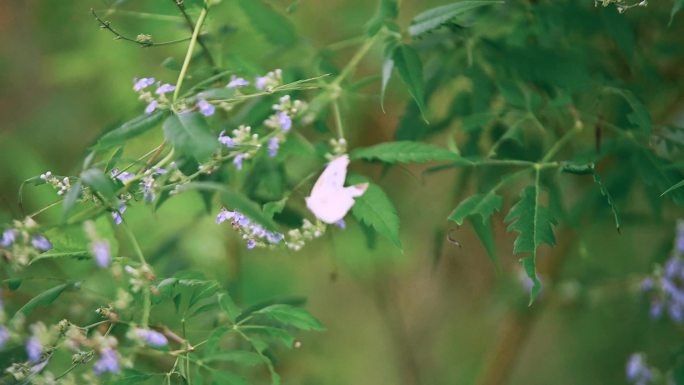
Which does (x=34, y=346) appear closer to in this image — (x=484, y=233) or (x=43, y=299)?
(x=43, y=299)

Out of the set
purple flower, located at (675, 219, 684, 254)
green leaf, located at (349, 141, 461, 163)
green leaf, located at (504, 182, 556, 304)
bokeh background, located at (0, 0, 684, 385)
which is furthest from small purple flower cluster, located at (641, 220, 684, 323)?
green leaf, located at (349, 141, 461, 163)

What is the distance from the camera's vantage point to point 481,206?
1.26m

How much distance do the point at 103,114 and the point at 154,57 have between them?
15.3 inches

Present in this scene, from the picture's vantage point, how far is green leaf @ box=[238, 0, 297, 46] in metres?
1.55

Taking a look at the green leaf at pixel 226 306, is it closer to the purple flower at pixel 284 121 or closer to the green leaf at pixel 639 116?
the purple flower at pixel 284 121

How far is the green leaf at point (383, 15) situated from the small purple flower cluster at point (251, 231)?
0.44 metres

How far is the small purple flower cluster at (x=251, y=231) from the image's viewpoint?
3.71 feet

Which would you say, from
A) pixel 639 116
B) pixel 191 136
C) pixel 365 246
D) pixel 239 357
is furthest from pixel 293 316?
pixel 365 246

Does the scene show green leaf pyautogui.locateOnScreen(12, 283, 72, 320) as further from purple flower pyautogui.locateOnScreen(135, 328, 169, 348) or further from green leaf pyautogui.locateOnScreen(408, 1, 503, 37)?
green leaf pyautogui.locateOnScreen(408, 1, 503, 37)

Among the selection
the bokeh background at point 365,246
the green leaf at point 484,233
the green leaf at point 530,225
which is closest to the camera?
the green leaf at point 530,225

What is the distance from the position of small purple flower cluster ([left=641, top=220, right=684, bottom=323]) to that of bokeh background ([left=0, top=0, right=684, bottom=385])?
0.35 feet

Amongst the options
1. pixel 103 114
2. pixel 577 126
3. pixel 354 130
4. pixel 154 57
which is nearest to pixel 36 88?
pixel 103 114

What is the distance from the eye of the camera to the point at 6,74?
304 cm

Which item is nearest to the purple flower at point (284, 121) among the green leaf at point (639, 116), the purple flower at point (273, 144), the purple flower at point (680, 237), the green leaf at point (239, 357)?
the purple flower at point (273, 144)
